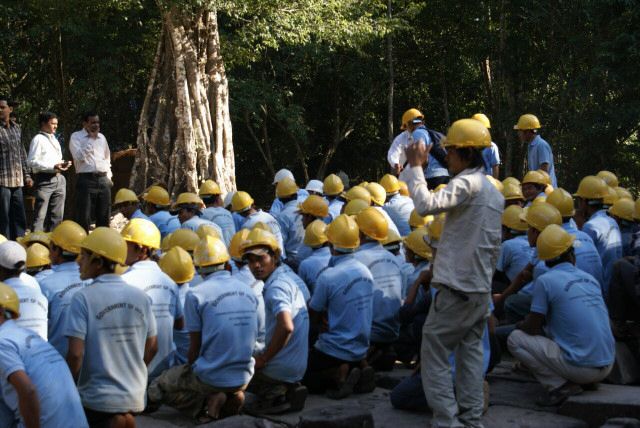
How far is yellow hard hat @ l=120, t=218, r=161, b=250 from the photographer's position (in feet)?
24.9

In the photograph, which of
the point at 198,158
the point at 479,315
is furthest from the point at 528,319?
the point at 198,158

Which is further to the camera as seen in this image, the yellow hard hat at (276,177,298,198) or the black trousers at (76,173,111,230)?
the black trousers at (76,173,111,230)

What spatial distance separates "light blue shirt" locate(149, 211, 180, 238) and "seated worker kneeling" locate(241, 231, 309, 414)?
3.88 m

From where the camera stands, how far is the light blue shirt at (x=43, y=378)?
4.93m

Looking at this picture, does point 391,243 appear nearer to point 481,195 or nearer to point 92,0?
point 481,195

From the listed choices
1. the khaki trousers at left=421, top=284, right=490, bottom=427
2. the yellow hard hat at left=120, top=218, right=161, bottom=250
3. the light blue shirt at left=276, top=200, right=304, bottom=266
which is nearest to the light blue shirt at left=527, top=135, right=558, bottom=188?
the light blue shirt at left=276, top=200, right=304, bottom=266

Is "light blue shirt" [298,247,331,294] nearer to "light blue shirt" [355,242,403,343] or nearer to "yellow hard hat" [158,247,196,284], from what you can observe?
"light blue shirt" [355,242,403,343]

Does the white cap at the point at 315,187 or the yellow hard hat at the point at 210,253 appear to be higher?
the white cap at the point at 315,187

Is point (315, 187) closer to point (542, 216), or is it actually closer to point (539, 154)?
point (539, 154)

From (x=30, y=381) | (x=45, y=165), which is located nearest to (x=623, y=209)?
(x=30, y=381)

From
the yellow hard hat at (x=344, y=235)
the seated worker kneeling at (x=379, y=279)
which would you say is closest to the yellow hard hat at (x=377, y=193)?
the seated worker kneeling at (x=379, y=279)

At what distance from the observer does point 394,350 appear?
29.3 feet

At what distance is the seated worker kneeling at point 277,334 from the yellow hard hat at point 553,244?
2004mm

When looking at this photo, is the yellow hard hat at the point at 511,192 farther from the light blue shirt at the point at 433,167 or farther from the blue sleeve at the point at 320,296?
the blue sleeve at the point at 320,296
